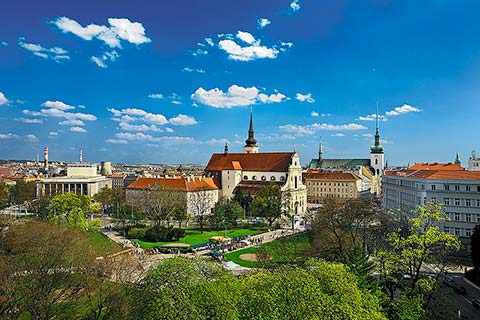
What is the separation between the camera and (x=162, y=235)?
47.8m

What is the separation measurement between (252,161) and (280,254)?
173 ft

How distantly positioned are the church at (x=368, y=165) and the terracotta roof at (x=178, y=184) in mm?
51154

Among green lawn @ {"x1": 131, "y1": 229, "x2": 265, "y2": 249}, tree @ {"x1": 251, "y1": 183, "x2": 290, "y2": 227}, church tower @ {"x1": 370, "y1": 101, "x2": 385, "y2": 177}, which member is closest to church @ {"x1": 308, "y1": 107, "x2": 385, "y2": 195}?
church tower @ {"x1": 370, "y1": 101, "x2": 385, "y2": 177}

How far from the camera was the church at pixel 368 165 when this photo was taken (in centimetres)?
11531

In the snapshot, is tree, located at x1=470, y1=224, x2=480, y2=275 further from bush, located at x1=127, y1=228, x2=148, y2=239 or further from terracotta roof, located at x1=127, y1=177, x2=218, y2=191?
terracotta roof, located at x1=127, y1=177, x2=218, y2=191

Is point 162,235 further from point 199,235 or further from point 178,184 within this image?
point 178,184

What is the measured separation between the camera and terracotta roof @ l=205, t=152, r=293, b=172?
80.9m

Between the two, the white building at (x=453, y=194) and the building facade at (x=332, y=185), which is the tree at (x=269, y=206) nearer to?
the white building at (x=453, y=194)

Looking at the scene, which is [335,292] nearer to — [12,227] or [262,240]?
[12,227]

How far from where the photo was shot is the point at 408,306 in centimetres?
1866

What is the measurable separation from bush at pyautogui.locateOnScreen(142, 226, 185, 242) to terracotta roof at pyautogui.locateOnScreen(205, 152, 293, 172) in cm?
3575

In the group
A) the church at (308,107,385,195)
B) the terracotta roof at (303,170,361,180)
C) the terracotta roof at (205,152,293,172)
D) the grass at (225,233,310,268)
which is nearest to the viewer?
the grass at (225,233,310,268)

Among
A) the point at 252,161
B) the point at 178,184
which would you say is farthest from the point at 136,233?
the point at 252,161

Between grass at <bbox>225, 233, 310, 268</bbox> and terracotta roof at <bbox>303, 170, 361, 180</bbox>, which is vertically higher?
terracotta roof at <bbox>303, 170, 361, 180</bbox>
